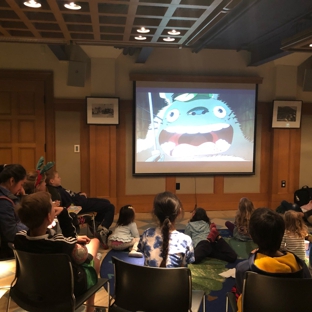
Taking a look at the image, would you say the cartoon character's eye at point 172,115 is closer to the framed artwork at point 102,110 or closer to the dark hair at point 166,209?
the framed artwork at point 102,110

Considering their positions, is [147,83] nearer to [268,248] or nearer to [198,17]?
[198,17]

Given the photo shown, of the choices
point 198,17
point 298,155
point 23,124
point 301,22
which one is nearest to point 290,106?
point 298,155

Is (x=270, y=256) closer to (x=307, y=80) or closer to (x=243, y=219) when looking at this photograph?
(x=243, y=219)

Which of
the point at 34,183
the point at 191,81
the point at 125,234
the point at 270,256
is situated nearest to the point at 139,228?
the point at 125,234

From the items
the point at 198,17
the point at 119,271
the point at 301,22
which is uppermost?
the point at 301,22

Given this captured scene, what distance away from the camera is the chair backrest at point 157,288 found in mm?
1737

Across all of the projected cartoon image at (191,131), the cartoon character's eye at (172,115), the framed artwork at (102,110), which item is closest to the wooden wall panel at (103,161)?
the framed artwork at (102,110)

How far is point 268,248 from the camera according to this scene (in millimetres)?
1780

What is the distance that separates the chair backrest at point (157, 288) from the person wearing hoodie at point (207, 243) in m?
1.88

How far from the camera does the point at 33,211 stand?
1891 mm

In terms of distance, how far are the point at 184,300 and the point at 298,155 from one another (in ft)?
16.5

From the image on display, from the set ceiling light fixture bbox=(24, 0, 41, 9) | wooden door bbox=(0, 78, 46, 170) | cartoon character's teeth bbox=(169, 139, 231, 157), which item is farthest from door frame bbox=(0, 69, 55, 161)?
ceiling light fixture bbox=(24, 0, 41, 9)

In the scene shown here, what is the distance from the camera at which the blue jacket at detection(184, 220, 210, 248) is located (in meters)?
3.86

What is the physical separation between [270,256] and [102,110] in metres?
4.17
